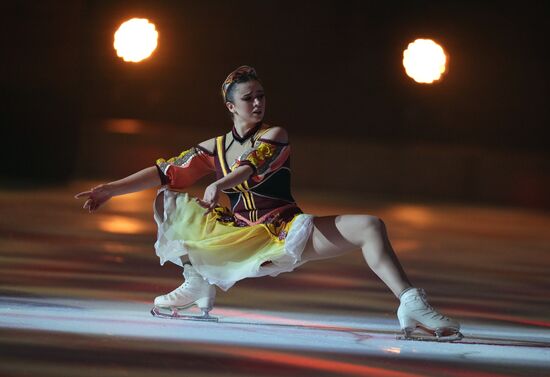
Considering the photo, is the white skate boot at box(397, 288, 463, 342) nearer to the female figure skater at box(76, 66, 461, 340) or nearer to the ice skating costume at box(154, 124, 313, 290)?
the female figure skater at box(76, 66, 461, 340)

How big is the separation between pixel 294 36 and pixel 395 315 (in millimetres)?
8040

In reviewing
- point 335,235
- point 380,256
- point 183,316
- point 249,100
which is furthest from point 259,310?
point 249,100

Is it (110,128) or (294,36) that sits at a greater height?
(294,36)

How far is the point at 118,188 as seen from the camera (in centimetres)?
379

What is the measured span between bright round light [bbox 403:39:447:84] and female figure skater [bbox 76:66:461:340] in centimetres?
805

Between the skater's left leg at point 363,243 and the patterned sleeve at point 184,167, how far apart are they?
47 cm

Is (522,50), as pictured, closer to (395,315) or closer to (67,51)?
(67,51)

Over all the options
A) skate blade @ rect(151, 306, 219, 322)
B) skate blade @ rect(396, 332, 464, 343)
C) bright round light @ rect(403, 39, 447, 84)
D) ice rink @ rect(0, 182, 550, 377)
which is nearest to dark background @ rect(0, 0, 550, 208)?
bright round light @ rect(403, 39, 447, 84)

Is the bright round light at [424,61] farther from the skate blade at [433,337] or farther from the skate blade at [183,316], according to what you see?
the skate blade at [433,337]

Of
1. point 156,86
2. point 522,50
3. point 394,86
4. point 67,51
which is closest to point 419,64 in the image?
point 394,86

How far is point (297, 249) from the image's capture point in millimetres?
3674

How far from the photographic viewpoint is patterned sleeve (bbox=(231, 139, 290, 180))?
3.73m

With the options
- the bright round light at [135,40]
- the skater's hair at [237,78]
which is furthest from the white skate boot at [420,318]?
the bright round light at [135,40]

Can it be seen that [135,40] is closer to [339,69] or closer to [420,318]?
[339,69]
